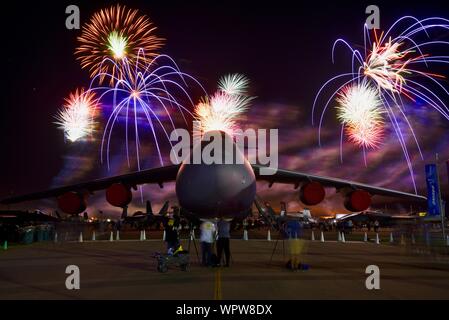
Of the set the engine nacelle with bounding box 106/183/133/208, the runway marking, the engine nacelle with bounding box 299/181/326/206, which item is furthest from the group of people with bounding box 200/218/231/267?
the engine nacelle with bounding box 299/181/326/206

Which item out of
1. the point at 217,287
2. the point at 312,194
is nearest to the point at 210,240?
the point at 217,287

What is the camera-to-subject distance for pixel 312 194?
19.9m

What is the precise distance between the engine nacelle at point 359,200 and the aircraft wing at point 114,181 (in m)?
8.77

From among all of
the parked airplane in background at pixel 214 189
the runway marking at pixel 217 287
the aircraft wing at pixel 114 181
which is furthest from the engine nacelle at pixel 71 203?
the runway marking at pixel 217 287

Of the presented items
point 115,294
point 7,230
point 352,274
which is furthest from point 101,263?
point 7,230

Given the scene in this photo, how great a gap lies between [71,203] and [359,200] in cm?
1398

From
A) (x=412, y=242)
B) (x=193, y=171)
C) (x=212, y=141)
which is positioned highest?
(x=212, y=141)

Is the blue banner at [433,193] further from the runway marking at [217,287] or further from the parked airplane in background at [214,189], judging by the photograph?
the runway marking at [217,287]

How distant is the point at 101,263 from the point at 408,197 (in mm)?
16594

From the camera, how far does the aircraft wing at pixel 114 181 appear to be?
1992 centimetres

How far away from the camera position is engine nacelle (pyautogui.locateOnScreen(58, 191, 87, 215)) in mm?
20016

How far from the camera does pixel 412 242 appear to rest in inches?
752
